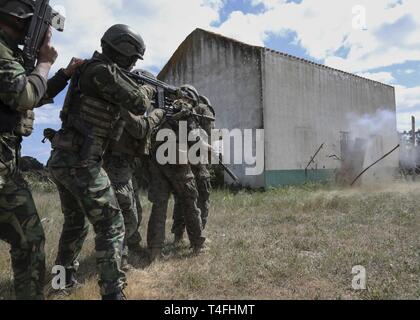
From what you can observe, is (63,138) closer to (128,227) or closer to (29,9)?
(29,9)

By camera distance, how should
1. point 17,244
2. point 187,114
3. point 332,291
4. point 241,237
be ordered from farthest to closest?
point 241,237 < point 187,114 < point 332,291 < point 17,244

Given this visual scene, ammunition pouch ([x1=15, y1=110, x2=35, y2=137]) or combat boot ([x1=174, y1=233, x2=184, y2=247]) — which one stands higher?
ammunition pouch ([x1=15, y1=110, x2=35, y2=137])

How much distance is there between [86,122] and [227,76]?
12283 millimetres

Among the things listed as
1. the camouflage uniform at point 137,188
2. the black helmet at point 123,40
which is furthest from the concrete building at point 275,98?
the black helmet at point 123,40

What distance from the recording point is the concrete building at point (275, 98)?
46.6 feet

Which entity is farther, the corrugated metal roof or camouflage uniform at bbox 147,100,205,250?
the corrugated metal roof

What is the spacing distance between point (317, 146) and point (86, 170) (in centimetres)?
1383

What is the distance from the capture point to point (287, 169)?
578 inches

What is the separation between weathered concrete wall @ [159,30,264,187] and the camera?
14.2 m

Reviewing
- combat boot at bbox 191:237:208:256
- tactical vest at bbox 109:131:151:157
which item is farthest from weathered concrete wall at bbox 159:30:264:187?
tactical vest at bbox 109:131:151:157

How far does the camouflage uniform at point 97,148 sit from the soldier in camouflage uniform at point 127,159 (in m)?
0.83

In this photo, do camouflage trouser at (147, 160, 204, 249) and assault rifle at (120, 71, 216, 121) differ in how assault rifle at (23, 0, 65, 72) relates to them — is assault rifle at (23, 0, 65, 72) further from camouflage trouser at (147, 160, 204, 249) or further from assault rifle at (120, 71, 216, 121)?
camouflage trouser at (147, 160, 204, 249)

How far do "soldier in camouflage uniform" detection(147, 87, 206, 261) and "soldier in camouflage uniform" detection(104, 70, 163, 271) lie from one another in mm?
715

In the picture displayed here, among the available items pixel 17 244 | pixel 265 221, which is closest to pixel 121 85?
pixel 17 244
